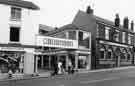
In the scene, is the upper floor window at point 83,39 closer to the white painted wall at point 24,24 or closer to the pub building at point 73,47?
the pub building at point 73,47

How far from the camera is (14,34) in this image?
21656mm

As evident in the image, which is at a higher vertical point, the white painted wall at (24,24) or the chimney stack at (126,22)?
the chimney stack at (126,22)

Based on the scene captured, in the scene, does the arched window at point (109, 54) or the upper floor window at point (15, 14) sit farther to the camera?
the arched window at point (109, 54)

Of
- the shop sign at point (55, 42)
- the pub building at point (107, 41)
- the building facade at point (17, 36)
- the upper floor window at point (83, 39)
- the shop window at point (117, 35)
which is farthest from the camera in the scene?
the shop window at point (117, 35)

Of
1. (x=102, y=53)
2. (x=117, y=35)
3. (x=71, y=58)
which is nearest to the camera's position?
(x=71, y=58)

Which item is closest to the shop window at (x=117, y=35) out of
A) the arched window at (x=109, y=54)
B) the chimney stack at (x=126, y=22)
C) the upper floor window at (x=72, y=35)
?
the arched window at (x=109, y=54)

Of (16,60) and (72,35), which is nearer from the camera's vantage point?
(16,60)

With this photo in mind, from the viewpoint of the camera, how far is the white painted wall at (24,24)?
20.9 meters

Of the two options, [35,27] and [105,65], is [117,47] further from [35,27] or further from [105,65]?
[35,27]

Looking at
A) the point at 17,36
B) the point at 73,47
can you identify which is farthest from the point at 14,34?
the point at 73,47

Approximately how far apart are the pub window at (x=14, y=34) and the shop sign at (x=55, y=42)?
97.2 inches

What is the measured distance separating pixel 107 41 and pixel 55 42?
433 inches

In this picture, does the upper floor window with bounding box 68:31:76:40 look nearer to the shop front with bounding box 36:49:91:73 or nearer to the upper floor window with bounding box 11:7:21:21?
the shop front with bounding box 36:49:91:73

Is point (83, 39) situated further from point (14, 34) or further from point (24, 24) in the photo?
point (14, 34)
